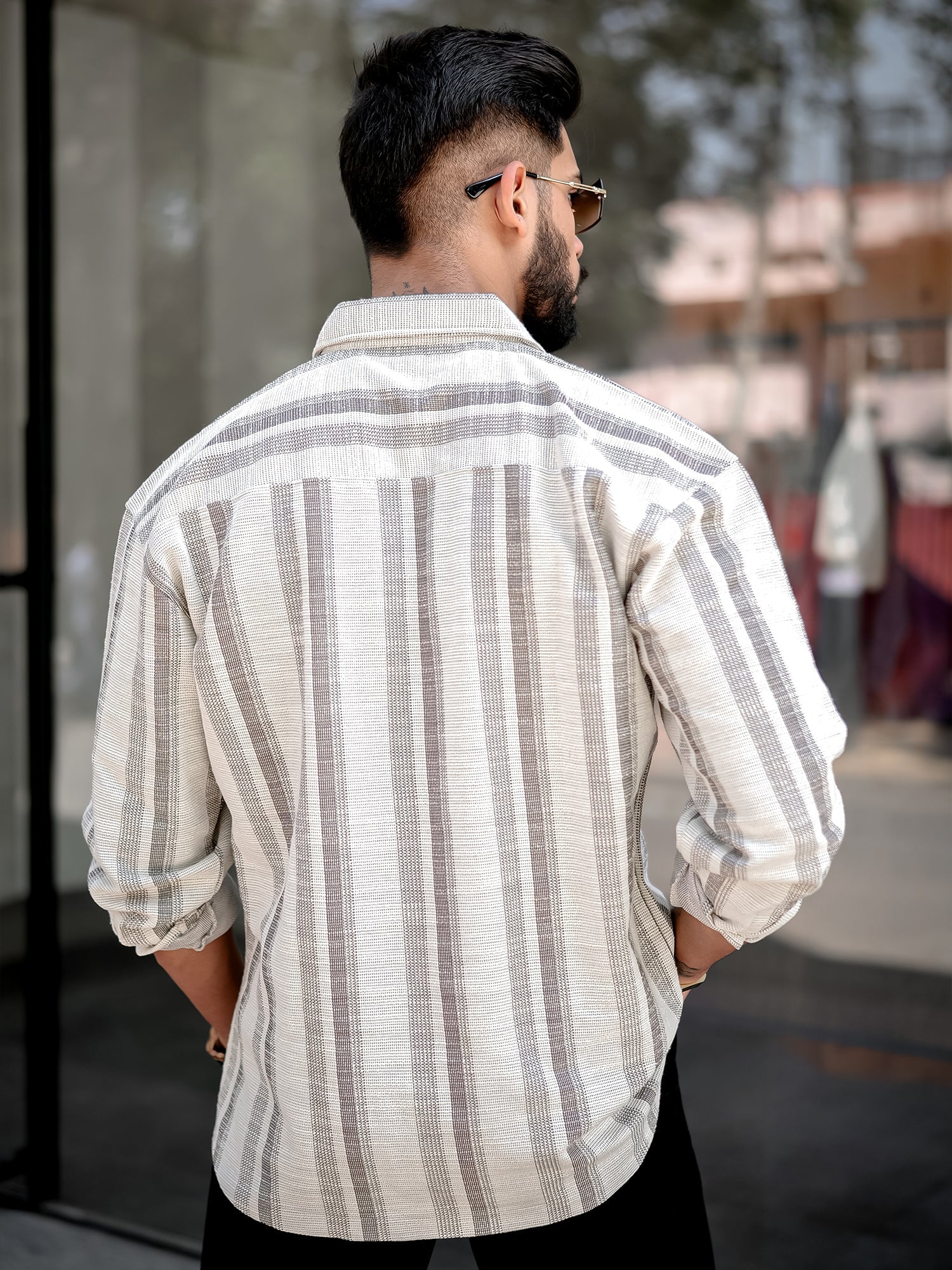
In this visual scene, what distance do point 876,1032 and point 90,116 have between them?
3214 millimetres

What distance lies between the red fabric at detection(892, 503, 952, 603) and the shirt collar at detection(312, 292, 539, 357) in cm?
218

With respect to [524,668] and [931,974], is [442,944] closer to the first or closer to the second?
[524,668]

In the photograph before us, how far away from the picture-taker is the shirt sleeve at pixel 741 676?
3.54ft

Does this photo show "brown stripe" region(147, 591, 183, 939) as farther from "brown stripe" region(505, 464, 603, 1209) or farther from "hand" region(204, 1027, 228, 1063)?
"brown stripe" region(505, 464, 603, 1209)

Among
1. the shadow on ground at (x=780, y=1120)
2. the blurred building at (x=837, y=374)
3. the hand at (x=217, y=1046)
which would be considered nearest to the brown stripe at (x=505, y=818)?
the hand at (x=217, y=1046)

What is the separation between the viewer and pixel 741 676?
1.08m

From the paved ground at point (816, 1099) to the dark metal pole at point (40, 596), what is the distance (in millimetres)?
328

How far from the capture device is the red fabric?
3.10 meters

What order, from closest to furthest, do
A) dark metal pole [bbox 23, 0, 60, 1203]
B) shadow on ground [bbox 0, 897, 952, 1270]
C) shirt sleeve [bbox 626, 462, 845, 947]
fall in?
1. shirt sleeve [bbox 626, 462, 845, 947]
2. shadow on ground [bbox 0, 897, 952, 1270]
3. dark metal pole [bbox 23, 0, 60, 1203]

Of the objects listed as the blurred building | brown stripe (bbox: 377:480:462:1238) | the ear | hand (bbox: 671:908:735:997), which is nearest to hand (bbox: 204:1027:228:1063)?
brown stripe (bbox: 377:480:462:1238)

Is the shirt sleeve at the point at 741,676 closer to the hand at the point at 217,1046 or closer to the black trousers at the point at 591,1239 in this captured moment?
the black trousers at the point at 591,1239

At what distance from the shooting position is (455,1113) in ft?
3.67

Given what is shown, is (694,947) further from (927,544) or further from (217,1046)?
(927,544)

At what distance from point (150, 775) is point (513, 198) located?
2.00ft
